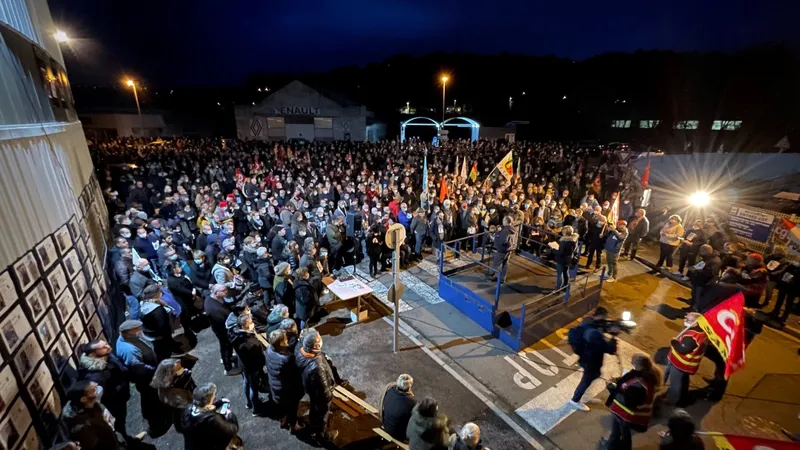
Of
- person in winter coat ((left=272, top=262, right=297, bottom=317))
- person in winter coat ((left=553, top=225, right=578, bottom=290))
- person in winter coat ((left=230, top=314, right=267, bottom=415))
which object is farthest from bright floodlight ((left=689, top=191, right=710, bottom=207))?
person in winter coat ((left=230, top=314, right=267, bottom=415))

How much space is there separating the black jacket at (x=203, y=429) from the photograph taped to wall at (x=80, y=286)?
413cm

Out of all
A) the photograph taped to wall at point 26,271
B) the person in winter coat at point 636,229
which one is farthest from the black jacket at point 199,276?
the person in winter coat at point 636,229

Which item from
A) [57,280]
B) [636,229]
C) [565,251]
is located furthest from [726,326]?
[57,280]

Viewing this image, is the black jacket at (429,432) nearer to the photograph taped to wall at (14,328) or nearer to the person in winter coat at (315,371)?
the person in winter coat at (315,371)

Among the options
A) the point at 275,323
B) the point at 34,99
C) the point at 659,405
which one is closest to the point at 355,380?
the point at 275,323

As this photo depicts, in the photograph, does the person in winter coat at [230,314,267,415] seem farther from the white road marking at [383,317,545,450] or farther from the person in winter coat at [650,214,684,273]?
the person in winter coat at [650,214,684,273]

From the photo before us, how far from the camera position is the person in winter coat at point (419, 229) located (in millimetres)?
11609

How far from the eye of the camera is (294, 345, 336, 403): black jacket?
4871mm

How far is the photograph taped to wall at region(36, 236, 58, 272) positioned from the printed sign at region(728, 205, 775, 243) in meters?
17.6

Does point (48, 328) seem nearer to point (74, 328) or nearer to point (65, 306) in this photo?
point (65, 306)

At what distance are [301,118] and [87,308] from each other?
3867 cm

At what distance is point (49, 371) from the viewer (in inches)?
197

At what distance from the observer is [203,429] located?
3.97 m

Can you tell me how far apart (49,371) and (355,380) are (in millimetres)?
4478
